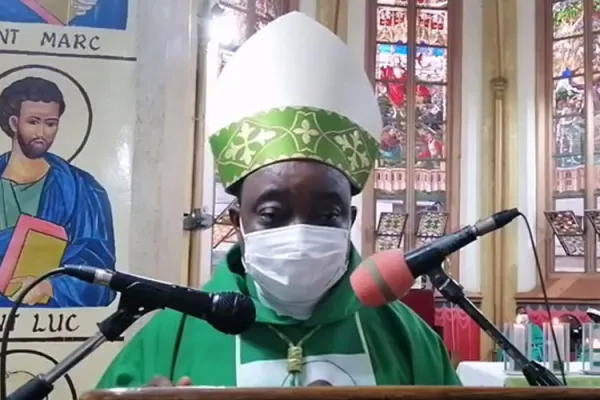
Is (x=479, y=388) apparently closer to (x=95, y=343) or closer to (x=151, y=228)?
(x=95, y=343)

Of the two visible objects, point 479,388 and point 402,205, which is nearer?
point 479,388


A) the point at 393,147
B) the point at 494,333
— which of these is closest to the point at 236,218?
the point at 494,333

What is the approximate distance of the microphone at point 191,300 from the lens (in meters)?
0.97

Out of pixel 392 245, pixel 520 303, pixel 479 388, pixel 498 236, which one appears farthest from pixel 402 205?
pixel 479 388

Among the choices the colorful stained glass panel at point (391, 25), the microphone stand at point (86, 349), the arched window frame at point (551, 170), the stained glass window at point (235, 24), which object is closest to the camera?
the microphone stand at point (86, 349)

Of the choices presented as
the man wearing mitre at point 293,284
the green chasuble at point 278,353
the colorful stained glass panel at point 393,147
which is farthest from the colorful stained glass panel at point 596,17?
the green chasuble at point 278,353

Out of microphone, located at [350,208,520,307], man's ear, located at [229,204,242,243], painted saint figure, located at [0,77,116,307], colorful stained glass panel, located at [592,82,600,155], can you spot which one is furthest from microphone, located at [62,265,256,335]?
colorful stained glass panel, located at [592,82,600,155]

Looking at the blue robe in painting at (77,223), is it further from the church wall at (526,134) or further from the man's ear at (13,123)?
the church wall at (526,134)

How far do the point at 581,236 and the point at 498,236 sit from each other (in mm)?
678

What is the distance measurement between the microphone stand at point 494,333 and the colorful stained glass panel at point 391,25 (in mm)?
6439

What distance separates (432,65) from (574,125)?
138 cm

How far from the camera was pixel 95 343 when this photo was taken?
99 centimetres

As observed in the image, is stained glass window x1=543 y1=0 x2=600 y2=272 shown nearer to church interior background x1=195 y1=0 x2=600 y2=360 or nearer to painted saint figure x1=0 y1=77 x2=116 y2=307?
church interior background x1=195 y1=0 x2=600 y2=360

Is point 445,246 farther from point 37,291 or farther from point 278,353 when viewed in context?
point 37,291
